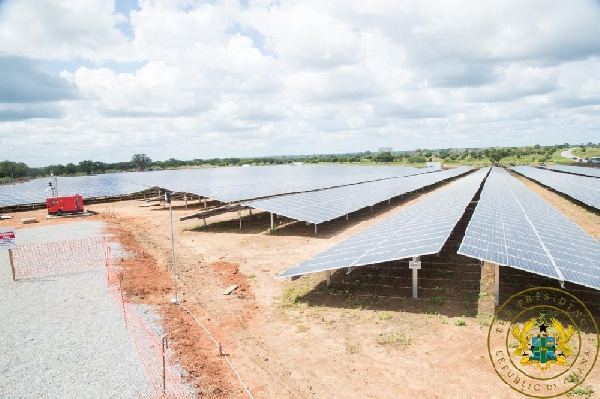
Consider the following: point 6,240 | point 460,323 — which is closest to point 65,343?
point 6,240

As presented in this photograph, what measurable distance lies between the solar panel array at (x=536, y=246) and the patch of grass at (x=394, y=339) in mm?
4450

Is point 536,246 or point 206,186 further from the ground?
point 206,186

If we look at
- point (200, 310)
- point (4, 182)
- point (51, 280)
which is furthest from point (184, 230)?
point (4, 182)

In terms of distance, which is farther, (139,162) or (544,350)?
(139,162)

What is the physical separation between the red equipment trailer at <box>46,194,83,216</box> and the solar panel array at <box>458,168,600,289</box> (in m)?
46.6

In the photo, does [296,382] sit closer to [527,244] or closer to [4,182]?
[527,244]

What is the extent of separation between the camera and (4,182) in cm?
11025

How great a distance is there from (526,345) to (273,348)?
8000 millimetres

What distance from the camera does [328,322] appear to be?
15023mm

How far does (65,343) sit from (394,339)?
11.7 m

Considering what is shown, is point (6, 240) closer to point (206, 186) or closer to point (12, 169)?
point (206, 186)

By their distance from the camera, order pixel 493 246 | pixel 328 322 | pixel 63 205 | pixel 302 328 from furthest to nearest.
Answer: pixel 63 205 < pixel 493 246 < pixel 328 322 < pixel 302 328

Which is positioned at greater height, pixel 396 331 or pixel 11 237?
pixel 11 237

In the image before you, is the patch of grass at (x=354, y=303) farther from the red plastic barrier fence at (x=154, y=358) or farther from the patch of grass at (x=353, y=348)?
the red plastic barrier fence at (x=154, y=358)
